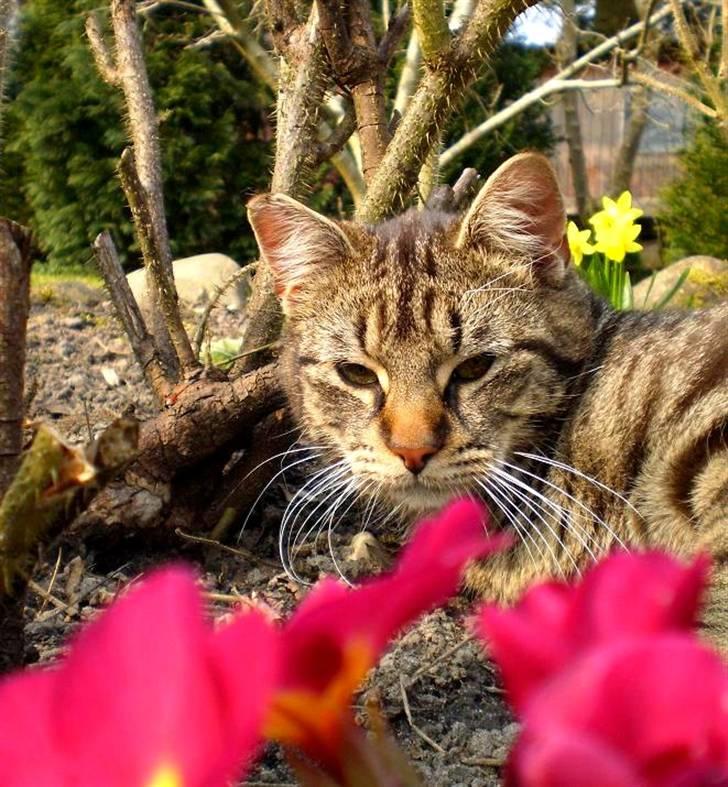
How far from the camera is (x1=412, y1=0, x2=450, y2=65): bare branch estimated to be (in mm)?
2320

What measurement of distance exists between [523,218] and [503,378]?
42cm

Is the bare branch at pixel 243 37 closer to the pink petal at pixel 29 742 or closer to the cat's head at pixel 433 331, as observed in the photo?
the cat's head at pixel 433 331

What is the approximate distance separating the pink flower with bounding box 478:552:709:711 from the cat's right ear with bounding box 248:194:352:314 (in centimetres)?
209

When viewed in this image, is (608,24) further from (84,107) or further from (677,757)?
(677,757)

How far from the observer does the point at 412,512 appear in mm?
2441

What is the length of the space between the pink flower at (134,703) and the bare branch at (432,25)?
2263 millimetres

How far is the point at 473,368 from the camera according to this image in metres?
2.24

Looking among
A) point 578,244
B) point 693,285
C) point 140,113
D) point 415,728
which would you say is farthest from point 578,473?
point 693,285

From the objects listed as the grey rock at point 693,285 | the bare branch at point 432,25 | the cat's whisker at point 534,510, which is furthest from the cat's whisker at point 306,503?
the grey rock at point 693,285

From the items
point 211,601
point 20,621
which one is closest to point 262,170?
point 211,601

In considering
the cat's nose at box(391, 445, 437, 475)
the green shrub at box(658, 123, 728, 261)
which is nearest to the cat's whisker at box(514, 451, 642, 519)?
the cat's nose at box(391, 445, 437, 475)

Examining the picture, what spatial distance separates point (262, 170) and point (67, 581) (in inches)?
339

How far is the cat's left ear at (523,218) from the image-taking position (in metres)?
2.30

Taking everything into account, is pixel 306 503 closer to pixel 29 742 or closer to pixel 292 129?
pixel 292 129
